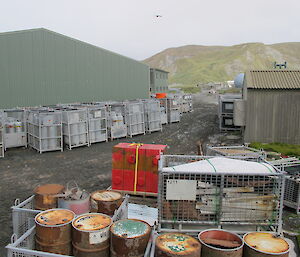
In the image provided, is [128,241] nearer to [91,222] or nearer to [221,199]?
[91,222]

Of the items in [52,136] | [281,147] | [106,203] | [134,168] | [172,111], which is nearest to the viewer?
[106,203]

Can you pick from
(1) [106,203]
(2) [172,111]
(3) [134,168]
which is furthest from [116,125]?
(1) [106,203]

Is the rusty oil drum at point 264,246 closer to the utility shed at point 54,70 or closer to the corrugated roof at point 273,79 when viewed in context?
the corrugated roof at point 273,79

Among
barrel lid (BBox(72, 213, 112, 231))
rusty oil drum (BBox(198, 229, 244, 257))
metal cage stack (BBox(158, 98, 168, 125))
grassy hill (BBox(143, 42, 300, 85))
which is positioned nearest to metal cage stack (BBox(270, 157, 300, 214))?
rusty oil drum (BBox(198, 229, 244, 257))

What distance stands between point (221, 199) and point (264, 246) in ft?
3.55

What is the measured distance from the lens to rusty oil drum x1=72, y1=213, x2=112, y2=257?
4.43 m

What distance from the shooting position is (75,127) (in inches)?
649

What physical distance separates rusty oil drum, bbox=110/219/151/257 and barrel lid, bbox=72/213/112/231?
0.75 feet

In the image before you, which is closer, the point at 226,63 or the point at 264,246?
the point at 264,246

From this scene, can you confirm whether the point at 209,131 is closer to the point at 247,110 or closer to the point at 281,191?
the point at 247,110

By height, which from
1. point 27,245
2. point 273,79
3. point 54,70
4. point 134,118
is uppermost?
point 54,70

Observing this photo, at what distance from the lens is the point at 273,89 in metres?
16.0

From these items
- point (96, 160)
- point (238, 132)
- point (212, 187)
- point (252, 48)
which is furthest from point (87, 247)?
point (252, 48)

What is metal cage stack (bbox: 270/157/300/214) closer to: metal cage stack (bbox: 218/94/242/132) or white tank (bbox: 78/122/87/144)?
white tank (bbox: 78/122/87/144)
